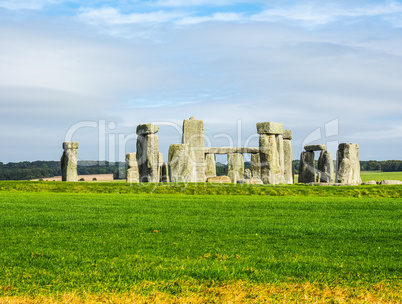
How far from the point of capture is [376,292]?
19.5 feet

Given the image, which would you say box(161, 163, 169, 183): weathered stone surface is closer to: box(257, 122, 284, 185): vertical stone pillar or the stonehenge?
the stonehenge

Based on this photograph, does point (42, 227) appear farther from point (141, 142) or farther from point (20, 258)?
point (141, 142)

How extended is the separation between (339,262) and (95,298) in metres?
3.72

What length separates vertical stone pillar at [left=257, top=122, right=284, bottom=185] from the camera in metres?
23.9

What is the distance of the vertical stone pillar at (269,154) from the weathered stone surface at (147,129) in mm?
5594

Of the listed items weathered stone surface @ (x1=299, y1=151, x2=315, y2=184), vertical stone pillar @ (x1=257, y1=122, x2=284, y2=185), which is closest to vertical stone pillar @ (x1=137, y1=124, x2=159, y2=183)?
vertical stone pillar @ (x1=257, y1=122, x2=284, y2=185)

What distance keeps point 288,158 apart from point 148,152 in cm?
935

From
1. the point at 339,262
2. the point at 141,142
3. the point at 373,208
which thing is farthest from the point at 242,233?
the point at 141,142

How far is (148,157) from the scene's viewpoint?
25.4 meters

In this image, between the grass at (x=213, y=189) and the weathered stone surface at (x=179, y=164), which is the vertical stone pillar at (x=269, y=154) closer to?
the grass at (x=213, y=189)

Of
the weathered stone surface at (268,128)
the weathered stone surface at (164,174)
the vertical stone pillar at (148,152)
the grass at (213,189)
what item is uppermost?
the weathered stone surface at (268,128)

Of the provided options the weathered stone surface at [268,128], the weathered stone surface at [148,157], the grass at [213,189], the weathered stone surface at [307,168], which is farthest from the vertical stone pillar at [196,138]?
the weathered stone surface at [307,168]

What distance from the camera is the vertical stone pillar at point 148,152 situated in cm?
2534

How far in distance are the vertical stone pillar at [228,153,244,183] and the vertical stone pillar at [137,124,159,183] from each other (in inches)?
246
